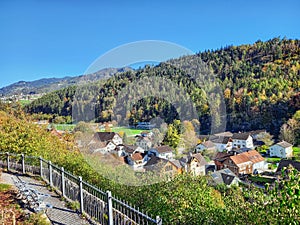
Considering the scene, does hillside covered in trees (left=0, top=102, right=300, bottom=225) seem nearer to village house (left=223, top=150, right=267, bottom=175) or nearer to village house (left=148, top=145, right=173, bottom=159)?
village house (left=148, top=145, right=173, bottom=159)

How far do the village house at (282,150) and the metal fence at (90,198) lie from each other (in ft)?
93.5

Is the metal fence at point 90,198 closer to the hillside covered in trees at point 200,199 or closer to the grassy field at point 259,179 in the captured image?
the hillside covered in trees at point 200,199

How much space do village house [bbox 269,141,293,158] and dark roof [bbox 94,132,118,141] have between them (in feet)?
86.6

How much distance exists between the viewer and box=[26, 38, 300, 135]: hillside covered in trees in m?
6.65

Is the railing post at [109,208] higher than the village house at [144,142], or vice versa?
the village house at [144,142]

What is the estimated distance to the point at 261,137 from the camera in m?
36.5

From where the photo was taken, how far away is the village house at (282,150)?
29469 millimetres

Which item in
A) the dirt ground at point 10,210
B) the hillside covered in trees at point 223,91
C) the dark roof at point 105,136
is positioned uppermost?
the hillside covered in trees at point 223,91

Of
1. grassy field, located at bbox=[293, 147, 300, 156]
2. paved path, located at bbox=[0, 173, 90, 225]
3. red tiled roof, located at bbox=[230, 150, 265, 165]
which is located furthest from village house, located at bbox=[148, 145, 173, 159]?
grassy field, located at bbox=[293, 147, 300, 156]

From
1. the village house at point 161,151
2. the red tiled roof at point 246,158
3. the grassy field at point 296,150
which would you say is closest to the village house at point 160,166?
the village house at point 161,151

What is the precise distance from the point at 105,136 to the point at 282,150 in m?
27.4

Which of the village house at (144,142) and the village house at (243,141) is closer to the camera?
the village house at (144,142)

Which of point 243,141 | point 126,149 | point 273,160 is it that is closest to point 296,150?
point 273,160

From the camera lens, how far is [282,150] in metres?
30.0
